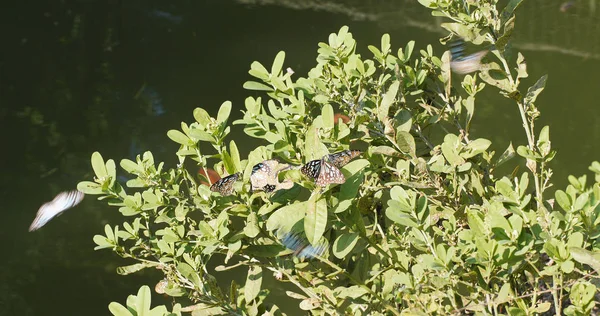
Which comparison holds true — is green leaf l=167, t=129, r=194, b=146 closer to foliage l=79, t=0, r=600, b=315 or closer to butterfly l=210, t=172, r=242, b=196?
foliage l=79, t=0, r=600, b=315

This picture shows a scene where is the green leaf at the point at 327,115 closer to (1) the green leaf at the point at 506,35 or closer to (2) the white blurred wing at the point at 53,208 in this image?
(1) the green leaf at the point at 506,35

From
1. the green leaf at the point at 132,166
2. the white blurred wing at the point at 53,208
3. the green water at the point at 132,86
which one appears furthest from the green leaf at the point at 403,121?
the white blurred wing at the point at 53,208

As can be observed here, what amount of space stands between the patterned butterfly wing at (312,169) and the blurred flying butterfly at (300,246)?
0.11 m

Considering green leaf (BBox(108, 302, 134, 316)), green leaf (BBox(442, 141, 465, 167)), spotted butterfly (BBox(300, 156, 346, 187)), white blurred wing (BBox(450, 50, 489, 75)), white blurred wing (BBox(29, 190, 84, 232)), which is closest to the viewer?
spotted butterfly (BBox(300, 156, 346, 187))

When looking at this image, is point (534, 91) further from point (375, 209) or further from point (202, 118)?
point (202, 118)

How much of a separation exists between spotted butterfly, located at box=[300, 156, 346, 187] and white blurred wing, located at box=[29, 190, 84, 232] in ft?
4.25

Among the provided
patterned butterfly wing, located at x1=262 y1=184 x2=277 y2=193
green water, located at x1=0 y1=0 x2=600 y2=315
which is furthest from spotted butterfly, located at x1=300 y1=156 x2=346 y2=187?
green water, located at x1=0 y1=0 x2=600 y2=315

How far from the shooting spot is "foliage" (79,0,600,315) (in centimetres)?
93

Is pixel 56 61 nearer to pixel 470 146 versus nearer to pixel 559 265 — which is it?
pixel 470 146

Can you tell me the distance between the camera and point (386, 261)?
1.25m

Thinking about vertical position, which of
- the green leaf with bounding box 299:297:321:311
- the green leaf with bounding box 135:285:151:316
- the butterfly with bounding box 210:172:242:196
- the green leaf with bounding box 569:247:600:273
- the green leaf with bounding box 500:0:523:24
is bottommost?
the green leaf with bounding box 299:297:321:311

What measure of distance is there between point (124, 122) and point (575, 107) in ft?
4.79

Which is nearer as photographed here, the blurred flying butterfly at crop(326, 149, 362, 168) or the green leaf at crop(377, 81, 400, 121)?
the blurred flying butterfly at crop(326, 149, 362, 168)

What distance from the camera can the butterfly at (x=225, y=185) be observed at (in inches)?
38.5
